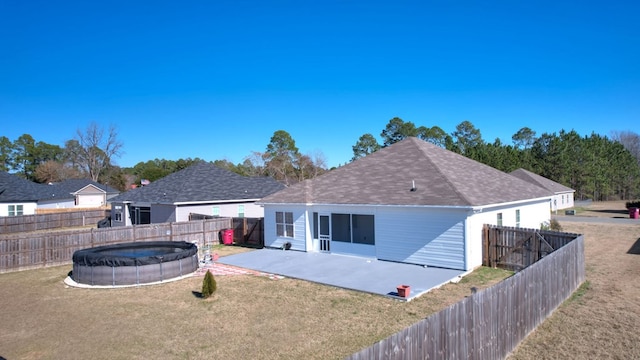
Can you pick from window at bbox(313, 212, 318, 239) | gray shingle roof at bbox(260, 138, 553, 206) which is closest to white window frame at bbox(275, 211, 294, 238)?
gray shingle roof at bbox(260, 138, 553, 206)

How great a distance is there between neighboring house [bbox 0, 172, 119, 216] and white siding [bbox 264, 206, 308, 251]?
106 ft

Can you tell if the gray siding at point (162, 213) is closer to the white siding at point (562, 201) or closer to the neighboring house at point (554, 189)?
the neighboring house at point (554, 189)

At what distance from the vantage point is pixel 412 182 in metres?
17.0

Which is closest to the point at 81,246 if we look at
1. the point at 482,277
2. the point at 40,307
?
the point at 40,307

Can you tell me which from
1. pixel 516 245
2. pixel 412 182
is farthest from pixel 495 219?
pixel 412 182

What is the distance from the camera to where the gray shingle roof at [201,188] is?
88.9 feet

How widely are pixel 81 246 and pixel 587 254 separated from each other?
941 inches

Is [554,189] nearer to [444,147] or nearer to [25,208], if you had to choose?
[444,147]

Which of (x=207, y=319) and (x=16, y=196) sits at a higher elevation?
(x=16, y=196)

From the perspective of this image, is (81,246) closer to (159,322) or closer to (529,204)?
(159,322)

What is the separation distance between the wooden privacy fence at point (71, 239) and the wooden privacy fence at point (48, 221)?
16.8m

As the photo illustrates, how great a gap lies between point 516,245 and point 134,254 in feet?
52.9

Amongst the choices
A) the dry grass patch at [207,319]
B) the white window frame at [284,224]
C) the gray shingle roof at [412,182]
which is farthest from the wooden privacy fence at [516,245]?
the white window frame at [284,224]

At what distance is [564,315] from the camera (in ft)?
30.9
